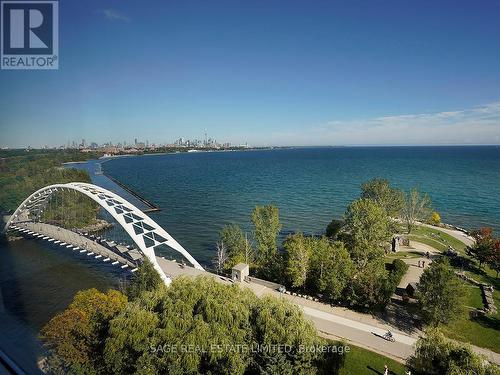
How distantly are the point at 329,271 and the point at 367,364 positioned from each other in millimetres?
8247

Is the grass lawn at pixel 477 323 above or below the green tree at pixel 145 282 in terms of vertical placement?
below

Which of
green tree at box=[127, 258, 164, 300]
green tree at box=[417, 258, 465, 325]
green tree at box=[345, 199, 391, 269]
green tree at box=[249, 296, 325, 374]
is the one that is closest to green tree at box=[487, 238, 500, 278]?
green tree at box=[345, 199, 391, 269]

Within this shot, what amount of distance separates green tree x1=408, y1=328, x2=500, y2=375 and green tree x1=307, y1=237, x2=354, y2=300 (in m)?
9.73

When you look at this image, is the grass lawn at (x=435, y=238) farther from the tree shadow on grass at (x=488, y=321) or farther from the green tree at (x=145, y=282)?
the green tree at (x=145, y=282)

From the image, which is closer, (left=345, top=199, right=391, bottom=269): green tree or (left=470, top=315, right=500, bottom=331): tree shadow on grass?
(left=470, top=315, right=500, bottom=331): tree shadow on grass

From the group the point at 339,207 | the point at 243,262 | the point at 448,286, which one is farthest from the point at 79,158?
the point at 448,286

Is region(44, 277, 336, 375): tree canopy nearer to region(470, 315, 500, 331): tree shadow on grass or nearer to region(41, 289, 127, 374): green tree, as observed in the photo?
region(41, 289, 127, 374): green tree

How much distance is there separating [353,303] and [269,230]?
1144cm

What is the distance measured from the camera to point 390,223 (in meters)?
40.7

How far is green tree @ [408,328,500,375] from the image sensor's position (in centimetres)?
1201

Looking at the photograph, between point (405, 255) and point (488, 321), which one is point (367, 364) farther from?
point (405, 255)

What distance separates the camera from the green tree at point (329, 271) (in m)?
24.6

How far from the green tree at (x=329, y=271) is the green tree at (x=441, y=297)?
5.65 metres

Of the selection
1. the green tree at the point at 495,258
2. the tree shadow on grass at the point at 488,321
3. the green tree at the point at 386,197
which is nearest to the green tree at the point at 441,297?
the tree shadow on grass at the point at 488,321
